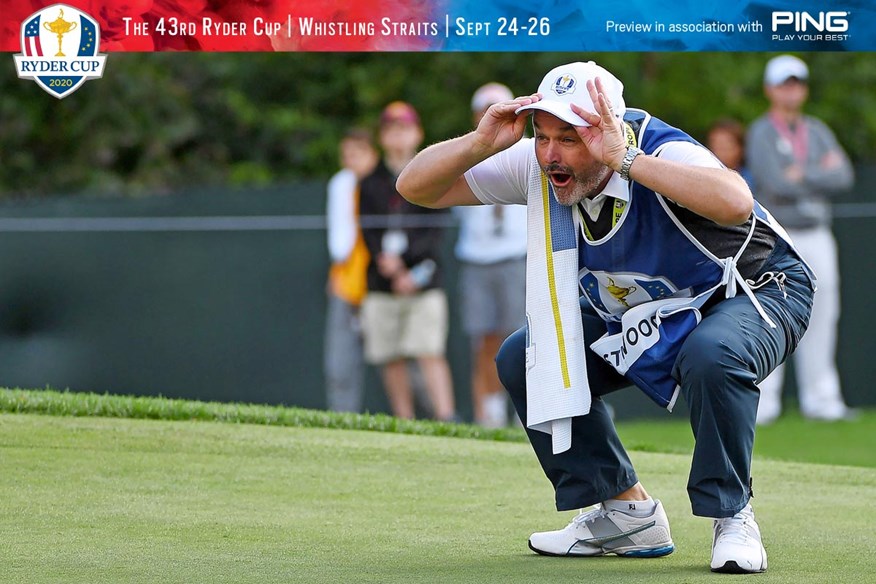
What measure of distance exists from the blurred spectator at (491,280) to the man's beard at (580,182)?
572 centimetres

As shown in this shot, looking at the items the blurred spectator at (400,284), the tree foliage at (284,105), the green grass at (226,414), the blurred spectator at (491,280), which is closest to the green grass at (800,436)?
the blurred spectator at (491,280)

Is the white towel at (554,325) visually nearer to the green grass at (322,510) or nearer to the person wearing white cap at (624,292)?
the person wearing white cap at (624,292)

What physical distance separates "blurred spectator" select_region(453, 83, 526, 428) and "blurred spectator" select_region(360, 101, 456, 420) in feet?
0.85

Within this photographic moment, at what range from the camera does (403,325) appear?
11.2 meters

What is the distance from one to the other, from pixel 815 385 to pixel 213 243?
16.1 ft

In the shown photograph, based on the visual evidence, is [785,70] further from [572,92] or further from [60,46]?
[572,92]

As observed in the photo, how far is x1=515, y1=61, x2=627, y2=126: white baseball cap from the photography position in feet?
15.4

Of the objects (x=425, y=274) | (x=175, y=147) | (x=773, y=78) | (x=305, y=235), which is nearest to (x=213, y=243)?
(x=305, y=235)

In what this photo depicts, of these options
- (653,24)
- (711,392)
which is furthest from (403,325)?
(711,392)

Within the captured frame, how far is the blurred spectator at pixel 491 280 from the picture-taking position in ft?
35.3

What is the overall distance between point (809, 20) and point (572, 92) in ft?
8.12

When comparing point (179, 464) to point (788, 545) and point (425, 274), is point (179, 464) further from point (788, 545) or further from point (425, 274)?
point (425, 274)

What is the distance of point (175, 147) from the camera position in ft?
56.7

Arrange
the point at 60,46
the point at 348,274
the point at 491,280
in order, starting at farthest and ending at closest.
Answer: the point at 348,274
the point at 491,280
the point at 60,46
